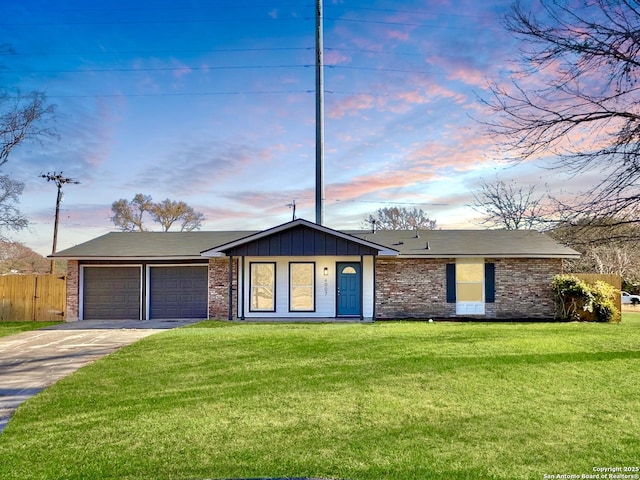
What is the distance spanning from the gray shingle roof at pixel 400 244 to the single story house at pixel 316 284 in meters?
0.07

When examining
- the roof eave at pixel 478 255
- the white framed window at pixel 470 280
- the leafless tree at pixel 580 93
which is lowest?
the white framed window at pixel 470 280

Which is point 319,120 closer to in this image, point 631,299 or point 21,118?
point 21,118

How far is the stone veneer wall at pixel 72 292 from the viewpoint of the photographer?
1719 centimetres

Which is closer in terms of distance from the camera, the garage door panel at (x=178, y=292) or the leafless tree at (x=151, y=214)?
the garage door panel at (x=178, y=292)

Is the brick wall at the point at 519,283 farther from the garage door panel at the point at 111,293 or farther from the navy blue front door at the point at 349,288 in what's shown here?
the garage door panel at the point at 111,293

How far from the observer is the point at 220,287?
56.2 feet

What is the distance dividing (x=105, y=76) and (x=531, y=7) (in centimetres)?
1629

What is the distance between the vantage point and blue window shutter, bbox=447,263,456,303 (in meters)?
17.0

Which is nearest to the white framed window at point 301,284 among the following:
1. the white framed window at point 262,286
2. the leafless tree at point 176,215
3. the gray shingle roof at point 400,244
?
the white framed window at point 262,286

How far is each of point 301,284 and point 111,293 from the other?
7281mm

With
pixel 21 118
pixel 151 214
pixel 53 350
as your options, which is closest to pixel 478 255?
pixel 53 350

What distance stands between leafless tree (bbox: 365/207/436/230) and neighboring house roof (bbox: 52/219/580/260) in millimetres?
20958

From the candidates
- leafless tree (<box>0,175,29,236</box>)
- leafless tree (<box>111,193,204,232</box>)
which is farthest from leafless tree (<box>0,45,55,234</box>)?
leafless tree (<box>111,193,204,232</box>)

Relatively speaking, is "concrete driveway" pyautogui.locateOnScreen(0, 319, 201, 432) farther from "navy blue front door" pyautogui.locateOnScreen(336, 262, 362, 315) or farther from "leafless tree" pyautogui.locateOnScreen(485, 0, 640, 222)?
"leafless tree" pyautogui.locateOnScreen(485, 0, 640, 222)
